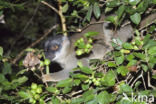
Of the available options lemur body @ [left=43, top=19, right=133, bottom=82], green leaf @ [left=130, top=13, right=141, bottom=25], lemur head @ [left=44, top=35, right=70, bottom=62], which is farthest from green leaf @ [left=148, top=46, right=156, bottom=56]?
lemur head @ [left=44, top=35, right=70, bottom=62]

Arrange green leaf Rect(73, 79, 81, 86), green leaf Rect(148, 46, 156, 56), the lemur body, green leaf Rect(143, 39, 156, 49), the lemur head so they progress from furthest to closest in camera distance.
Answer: the lemur head < the lemur body < green leaf Rect(73, 79, 81, 86) < green leaf Rect(143, 39, 156, 49) < green leaf Rect(148, 46, 156, 56)

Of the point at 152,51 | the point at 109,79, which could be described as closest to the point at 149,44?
the point at 152,51

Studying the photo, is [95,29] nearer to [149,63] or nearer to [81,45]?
[81,45]

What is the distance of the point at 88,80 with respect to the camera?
87.1 inches

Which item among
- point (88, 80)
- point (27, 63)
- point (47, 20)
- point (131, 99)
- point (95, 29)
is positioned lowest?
point (131, 99)

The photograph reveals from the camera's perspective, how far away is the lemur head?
364 centimetres

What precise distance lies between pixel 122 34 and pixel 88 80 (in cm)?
139

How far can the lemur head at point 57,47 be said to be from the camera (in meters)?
3.64

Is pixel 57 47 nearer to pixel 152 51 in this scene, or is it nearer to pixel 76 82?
pixel 76 82

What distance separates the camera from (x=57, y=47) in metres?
3.75

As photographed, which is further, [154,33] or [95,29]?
[95,29]

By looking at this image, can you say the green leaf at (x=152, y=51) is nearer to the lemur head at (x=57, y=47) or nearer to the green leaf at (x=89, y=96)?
the green leaf at (x=89, y=96)

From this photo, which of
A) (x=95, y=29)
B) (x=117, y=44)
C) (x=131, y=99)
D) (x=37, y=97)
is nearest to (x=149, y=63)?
(x=131, y=99)

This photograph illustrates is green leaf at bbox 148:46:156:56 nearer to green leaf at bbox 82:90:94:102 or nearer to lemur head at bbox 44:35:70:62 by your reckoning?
green leaf at bbox 82:90:94:102
